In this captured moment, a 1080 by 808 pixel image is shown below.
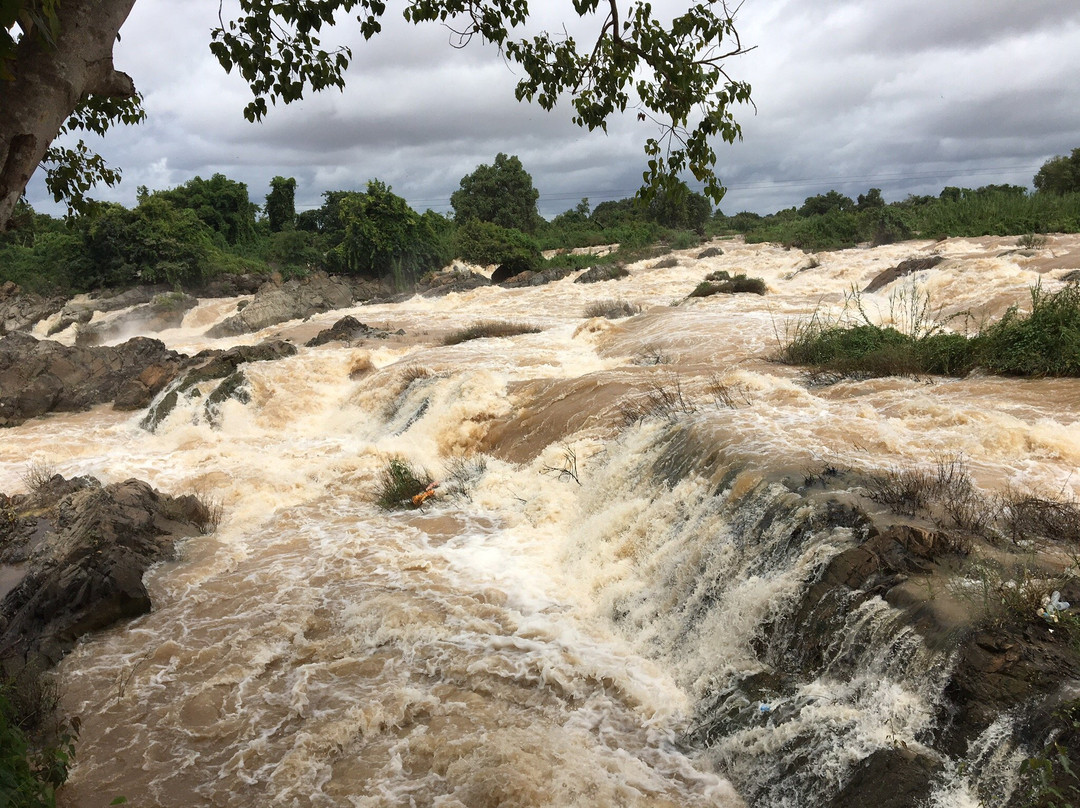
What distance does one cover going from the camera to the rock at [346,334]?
17188mm

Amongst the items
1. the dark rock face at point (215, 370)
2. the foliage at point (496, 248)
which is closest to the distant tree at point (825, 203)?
the foliage at point (496, 248)

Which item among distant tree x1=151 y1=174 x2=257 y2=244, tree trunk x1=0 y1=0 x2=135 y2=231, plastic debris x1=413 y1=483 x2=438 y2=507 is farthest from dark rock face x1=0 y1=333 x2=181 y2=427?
distant tree x1=151 y1=174 x2=257 y2=244

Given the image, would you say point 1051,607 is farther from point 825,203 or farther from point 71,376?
point 825,203

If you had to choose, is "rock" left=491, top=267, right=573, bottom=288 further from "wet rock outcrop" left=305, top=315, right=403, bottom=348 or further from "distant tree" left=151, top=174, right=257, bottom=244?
"distant tree" left=151, top=174, right=257, bottom=244

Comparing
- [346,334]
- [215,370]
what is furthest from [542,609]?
[346,334]

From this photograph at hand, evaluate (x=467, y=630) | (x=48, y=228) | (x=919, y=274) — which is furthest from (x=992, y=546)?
(x=48, y=228)

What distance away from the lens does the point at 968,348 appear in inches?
328

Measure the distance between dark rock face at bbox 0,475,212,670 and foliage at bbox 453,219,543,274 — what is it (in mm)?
24445

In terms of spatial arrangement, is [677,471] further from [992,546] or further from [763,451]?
[992,546]

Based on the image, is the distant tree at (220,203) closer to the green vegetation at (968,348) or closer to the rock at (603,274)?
the rock at (603,274)

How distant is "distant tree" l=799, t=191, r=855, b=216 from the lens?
44500 mm

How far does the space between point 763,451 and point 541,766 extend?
3.11 m

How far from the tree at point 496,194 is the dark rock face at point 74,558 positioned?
37.4m

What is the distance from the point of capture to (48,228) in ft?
124
